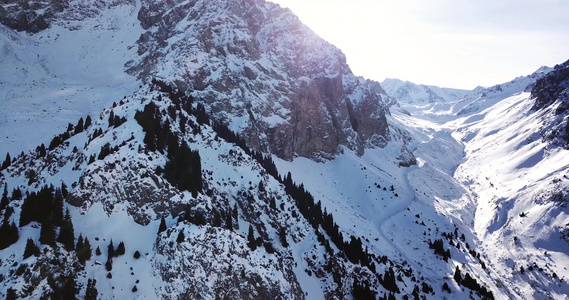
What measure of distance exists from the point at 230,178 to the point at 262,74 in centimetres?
6965

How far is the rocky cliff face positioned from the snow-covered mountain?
711mm

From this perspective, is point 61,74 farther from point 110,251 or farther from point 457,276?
point 457,276

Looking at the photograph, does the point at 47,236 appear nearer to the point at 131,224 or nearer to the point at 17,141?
the point at 131,224

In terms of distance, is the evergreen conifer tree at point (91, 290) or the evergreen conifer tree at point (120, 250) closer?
the evergreen conifer tree at point (91, 290)

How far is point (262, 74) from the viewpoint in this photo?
5482 inches

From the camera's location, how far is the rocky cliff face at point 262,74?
398ft

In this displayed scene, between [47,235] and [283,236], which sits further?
[283,236]

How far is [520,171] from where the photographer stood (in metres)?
157

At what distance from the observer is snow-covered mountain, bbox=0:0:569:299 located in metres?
49.5

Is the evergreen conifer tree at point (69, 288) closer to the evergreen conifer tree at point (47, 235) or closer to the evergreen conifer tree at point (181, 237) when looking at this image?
the evergreen conifer tree at point (47, 235)

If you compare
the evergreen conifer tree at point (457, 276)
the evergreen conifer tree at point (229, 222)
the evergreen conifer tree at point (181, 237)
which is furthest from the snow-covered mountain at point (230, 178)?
the evergreen conifer tree at point (181, 237)

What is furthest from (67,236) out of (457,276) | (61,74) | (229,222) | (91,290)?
(61,74)

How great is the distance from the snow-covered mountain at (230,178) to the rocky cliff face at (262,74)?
0.71 meters

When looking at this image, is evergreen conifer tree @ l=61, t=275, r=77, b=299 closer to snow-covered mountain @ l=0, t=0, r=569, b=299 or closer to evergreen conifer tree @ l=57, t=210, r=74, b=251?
snow-covered mountain @ l=0, t=0, r=569, b=299
